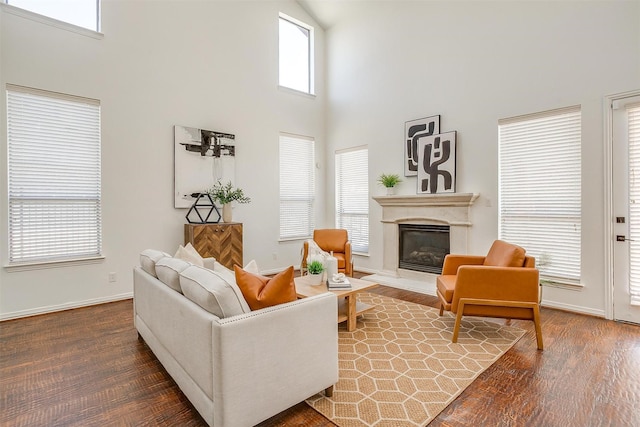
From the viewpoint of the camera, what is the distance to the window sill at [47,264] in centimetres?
361

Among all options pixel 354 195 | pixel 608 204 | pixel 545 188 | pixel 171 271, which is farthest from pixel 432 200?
pixel 171 271

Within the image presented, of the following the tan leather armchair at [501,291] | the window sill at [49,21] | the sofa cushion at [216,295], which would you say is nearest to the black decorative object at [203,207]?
the window sill at [49,21]

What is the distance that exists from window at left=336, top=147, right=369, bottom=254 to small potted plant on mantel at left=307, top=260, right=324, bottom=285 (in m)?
2.87

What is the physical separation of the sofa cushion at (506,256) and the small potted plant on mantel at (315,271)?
1815 mm

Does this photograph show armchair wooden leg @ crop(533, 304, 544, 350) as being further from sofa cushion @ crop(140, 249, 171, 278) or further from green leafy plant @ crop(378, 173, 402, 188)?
sofa cushion @ crop(140, 249, 171, 278)

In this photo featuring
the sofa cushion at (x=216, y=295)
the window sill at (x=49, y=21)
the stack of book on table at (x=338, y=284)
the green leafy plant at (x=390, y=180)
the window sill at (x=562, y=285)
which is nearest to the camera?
the sofa cushion at (x=216, y=295)

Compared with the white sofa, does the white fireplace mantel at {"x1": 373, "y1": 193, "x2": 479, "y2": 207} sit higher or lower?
higher

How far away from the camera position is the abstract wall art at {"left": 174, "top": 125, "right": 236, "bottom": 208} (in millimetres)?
4805

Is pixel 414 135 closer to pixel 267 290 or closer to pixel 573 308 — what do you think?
pixel 573 308

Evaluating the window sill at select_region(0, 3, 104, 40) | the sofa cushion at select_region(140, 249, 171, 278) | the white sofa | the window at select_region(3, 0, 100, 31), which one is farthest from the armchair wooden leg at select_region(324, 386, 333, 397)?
the window at select_region(3, 0, 100, 31)

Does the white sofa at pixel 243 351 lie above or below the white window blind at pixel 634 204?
below

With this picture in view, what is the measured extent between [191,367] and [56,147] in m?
3.64

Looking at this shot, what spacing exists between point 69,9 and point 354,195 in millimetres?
4985

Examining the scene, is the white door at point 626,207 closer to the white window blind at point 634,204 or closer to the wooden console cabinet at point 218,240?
the white window blind at point 634,204
